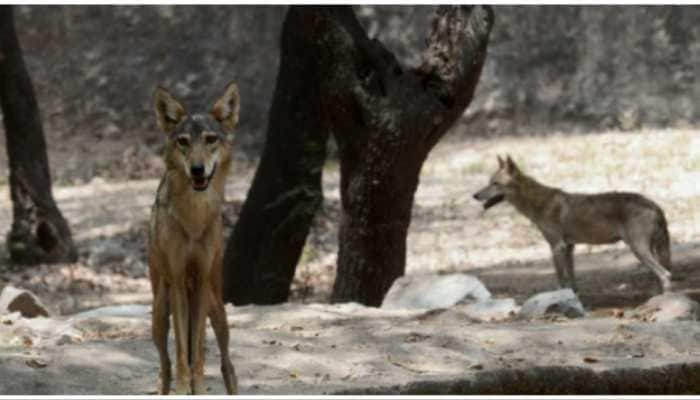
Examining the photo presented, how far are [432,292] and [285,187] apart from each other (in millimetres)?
2475

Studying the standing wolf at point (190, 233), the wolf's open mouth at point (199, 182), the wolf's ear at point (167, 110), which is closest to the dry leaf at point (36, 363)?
the standing wolf at point (190, 233)

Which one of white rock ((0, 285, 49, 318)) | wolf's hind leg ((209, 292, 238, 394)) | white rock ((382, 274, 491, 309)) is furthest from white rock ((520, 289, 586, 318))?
wolf's hind leg ((209, 292, 238, 394))

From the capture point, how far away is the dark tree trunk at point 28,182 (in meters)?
16.9

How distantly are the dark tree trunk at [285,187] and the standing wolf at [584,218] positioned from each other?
86.4 inches

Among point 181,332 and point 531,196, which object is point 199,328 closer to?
point 181,332

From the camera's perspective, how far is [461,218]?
19.8 meters

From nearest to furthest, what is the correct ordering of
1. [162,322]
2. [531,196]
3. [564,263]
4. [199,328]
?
1. [199,328]
2. [162,322]
3. [564,263]
4. [531,196]

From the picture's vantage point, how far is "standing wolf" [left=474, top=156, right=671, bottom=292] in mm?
13039

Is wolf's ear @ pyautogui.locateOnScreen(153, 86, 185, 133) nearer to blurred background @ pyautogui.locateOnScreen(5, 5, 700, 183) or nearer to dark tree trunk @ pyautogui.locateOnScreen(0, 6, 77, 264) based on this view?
dark tree trunk @ pyautogui.locateOnScreen(0, 6, 77, 264)

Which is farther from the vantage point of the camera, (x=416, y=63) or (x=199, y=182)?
(x=416, y=63)

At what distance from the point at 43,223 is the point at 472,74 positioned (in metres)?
7.00

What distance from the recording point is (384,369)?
859 cm

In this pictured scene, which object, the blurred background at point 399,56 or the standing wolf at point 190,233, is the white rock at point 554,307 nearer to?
the standing wolf at point 190,233

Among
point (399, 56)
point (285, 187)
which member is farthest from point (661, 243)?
point (399, 56)
